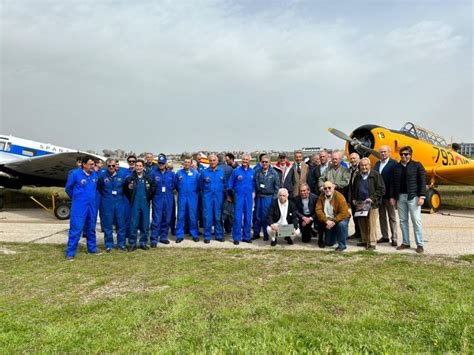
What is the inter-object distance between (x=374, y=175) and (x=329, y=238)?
1.37 meters

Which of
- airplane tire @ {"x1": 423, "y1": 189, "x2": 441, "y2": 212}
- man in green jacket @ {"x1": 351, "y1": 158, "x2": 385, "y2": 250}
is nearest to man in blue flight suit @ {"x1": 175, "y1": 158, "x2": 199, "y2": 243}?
man in green jacket @ {"x1": 351, "y1": 158, "x2": 385, "y2": 250}

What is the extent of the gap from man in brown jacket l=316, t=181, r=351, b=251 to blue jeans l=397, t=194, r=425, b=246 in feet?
3.28

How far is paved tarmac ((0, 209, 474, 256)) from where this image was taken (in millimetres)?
5750

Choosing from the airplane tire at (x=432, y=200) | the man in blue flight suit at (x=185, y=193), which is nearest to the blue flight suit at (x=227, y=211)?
the man in blue flight suit at (x=185, y=193)

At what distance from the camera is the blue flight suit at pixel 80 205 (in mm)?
5285

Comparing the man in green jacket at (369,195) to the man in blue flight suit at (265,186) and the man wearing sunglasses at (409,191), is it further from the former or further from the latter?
the man in blue flight suit at (265,186)

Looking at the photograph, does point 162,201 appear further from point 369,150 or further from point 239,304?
point 369,150

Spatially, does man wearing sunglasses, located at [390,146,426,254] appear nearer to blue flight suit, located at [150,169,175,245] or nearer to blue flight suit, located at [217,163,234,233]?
blue flight suit, located at [217,163,234,233]

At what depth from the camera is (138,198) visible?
5.70 m

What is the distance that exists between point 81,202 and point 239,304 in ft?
11.3

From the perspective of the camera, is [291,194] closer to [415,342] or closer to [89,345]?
[415,342]

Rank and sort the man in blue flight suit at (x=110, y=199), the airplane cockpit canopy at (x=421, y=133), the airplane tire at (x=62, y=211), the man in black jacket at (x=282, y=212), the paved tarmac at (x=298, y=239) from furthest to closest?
the airplane cockpit canopy at (x=421, y=133), the airplane tire at (x=62, y=211), the man in black jacket at (x=282, y=212), the paved tarmac at (x=298, y=239), the man in blue flight suit at (x=110, y=199)

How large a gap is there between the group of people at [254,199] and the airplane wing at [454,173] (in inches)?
219

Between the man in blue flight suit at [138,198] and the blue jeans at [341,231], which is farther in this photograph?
the man in blue flight suit at [138,198]
